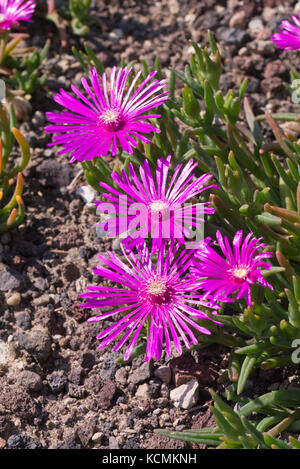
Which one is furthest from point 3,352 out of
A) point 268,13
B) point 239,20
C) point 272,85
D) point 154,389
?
point 268,13

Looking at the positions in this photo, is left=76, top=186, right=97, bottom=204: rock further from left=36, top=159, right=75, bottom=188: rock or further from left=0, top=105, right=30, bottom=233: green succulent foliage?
left=0, top=105, right=30, bottom=233: green succulent foliage

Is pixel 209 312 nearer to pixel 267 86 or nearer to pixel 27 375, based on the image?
pixel 27 375

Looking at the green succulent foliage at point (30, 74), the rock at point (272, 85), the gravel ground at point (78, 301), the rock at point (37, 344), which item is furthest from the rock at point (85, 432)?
the rock at point (272, 85)

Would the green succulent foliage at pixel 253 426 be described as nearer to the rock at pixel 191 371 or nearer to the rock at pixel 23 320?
the rock at pixel 191 371

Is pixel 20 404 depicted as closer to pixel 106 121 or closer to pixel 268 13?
pixel 106 121

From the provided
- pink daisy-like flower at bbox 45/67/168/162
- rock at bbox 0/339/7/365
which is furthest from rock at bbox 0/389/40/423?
pink daisy-like flower at bbox 45/67/168/162
